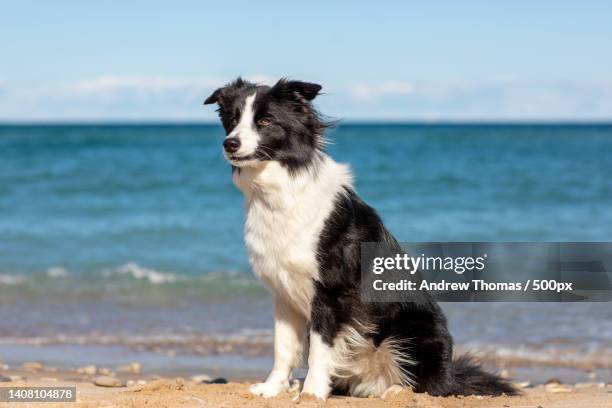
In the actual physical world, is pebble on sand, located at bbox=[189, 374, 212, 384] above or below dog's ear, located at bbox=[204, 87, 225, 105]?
below

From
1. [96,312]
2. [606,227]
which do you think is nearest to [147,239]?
[96,312]

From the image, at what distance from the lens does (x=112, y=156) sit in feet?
91.0

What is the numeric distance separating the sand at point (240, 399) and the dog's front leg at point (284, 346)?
0.08 meters

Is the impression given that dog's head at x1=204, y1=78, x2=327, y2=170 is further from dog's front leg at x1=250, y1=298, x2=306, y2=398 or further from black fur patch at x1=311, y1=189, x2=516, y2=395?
dog's front leg at x1=250, y1=298, x2=306, y2=398

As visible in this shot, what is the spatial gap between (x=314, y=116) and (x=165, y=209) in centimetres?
1192

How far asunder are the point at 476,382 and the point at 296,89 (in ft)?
6.85

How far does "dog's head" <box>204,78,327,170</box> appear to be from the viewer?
4418 millimetres

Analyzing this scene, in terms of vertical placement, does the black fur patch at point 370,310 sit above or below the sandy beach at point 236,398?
above

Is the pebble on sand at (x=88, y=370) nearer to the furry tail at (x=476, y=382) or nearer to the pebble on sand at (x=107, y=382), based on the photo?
the pebble on sand at (x=107, y=382)

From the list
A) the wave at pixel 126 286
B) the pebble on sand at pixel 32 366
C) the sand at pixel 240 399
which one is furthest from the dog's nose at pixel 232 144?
the wave at pixel 126 286

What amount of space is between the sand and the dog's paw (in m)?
0.05

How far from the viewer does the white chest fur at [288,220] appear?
454cm

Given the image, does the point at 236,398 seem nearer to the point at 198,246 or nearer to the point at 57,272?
the point at 57,272

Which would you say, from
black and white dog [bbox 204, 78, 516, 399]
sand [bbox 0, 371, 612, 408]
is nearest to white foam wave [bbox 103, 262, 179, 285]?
sand [bbox 0, 371, 612, 408]
